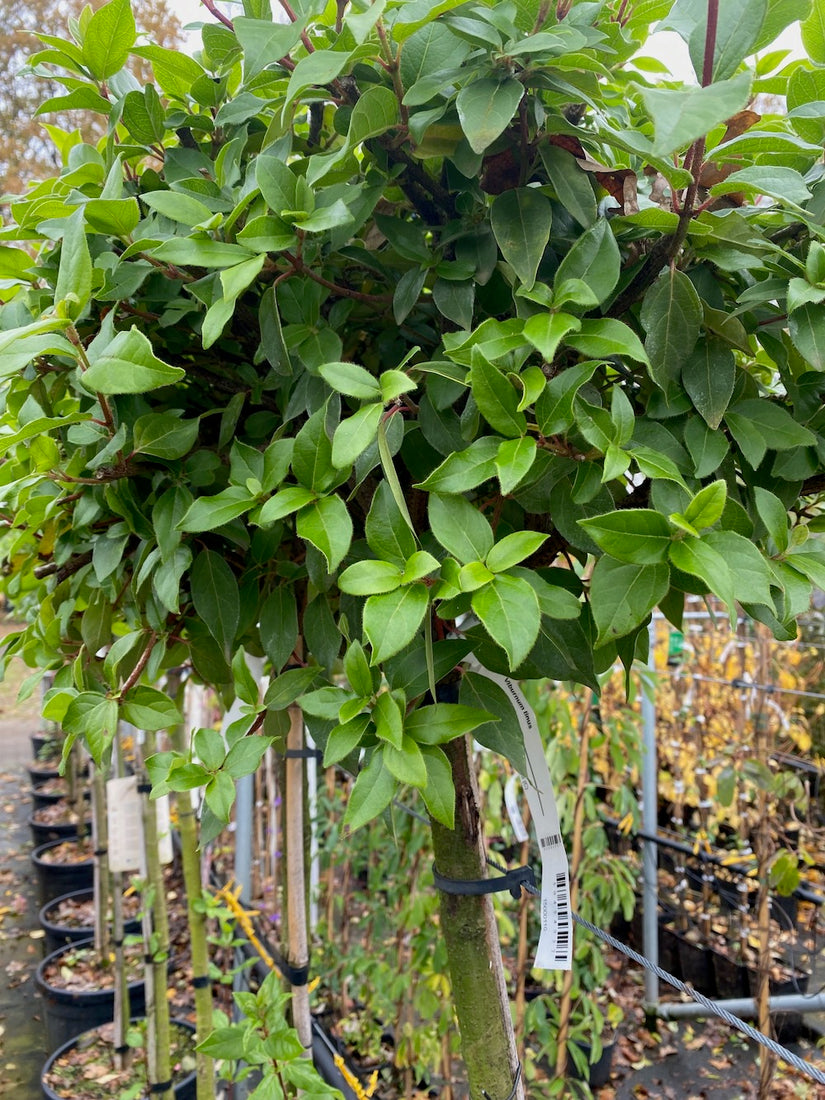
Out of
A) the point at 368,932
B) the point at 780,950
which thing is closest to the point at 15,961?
the point at 368,932

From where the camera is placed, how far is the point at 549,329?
45 cm

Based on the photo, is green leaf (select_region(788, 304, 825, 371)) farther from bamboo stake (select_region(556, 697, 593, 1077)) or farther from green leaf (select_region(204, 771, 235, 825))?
bamboo stake (select_region(556, 697, 593, 1077))

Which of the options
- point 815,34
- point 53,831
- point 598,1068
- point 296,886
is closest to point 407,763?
point 815,34

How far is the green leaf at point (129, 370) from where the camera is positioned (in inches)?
18.2

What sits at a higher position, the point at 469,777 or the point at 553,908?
the point at 469,777

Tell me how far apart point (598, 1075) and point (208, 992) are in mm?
1352

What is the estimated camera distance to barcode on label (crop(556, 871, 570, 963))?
0.67m

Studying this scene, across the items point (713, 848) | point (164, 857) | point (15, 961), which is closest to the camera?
point (164, 857)

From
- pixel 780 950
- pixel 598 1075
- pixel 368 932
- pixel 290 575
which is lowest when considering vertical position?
pixel 598 1075

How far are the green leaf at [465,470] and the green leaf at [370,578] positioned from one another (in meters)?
0.05

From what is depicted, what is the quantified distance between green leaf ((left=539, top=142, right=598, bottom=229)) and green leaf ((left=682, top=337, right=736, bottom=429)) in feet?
0.36

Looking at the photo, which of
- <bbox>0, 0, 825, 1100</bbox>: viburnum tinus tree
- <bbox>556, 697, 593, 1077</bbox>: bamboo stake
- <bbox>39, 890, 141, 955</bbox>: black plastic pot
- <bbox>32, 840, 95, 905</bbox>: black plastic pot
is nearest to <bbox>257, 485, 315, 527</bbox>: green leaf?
<bbox>0, 0, 825, 1100</bbox>: viburnum tinus tree

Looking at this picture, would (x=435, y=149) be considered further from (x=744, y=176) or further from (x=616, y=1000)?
(x=616, y=1000)

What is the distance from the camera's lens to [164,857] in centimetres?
183
